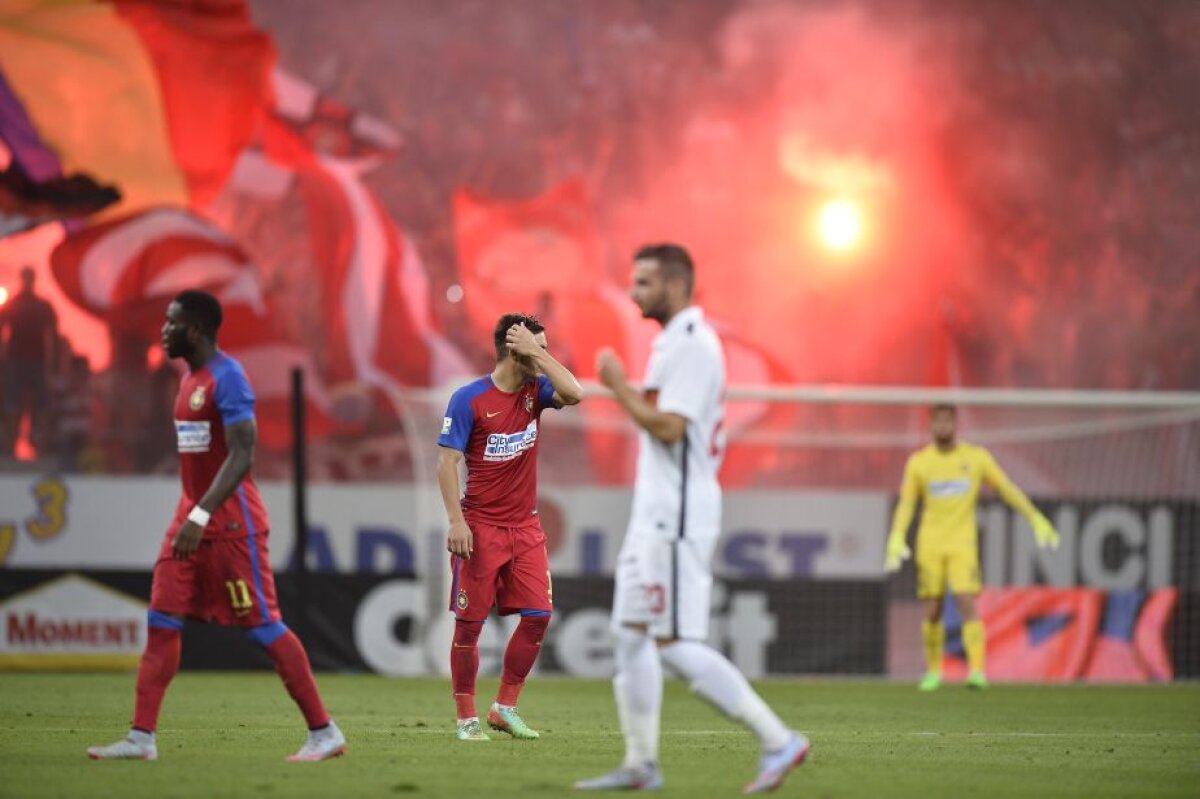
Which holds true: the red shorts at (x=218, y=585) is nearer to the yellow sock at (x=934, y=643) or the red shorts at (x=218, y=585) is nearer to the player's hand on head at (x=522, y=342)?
the player's hand on head at (x=522, y=342)

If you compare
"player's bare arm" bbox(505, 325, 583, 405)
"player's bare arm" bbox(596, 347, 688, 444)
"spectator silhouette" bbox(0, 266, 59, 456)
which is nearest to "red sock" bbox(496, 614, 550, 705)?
"player's bare arm" bbox(505, 325, 583, 405)

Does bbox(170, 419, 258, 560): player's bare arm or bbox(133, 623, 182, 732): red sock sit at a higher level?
bbox(170, 419, 258, 560): player's bare arm

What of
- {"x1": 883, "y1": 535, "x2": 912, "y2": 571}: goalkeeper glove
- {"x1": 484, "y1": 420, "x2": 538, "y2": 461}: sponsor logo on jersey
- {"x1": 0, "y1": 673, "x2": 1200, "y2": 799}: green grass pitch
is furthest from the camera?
{"x1": 883, "y1": 535, "x2": 912, "y2": 571}: goalkeeper glove

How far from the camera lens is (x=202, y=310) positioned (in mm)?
7520

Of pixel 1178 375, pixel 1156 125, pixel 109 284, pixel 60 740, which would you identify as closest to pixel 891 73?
pixel 1156 125

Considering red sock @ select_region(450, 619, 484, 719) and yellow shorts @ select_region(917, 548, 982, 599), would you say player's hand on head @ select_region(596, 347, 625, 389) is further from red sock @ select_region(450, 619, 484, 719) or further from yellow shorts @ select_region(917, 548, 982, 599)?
yellow shorts @ select_region(917, 548, 982, 599)

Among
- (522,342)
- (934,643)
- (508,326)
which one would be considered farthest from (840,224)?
(522,342)

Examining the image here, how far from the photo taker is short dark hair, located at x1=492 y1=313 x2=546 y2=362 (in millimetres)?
8398

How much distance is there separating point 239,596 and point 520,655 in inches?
84.1

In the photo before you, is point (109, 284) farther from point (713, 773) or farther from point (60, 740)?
point (713, 773)

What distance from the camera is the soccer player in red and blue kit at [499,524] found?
29.5ft

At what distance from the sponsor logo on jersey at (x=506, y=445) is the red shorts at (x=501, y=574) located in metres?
0.34

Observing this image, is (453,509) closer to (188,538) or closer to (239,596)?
(239,596)

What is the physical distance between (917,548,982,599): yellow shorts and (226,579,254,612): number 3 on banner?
26.6 ft
